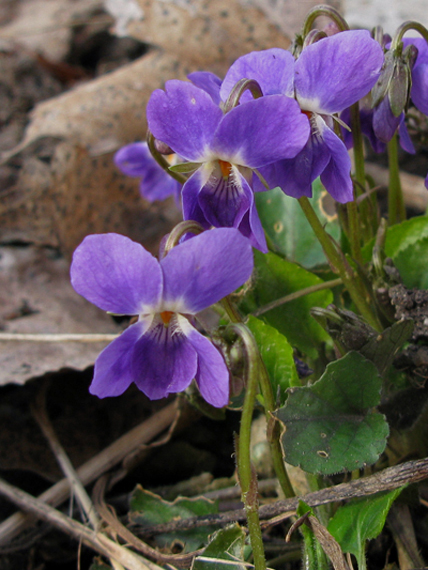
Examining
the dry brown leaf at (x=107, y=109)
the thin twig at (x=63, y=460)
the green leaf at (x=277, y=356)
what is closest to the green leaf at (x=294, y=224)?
the green leaf at (x=277, y=356)

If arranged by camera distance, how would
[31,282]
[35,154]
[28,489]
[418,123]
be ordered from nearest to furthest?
[418,123] → [28,489] → [31,282] → [35,154]

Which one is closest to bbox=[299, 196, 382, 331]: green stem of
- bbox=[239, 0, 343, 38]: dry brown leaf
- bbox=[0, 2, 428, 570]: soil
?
bbox=[0, 2, 428, 570]: soil

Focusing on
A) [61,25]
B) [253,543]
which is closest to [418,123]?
[253,543]

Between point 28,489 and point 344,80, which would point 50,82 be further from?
point 344,80

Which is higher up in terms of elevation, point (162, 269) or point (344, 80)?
point (344, 80)

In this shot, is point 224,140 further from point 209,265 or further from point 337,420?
point 337,420

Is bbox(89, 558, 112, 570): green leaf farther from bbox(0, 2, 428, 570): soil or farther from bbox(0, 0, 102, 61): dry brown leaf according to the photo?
bbox(0, 0, 102, 61): dry brown leaf
